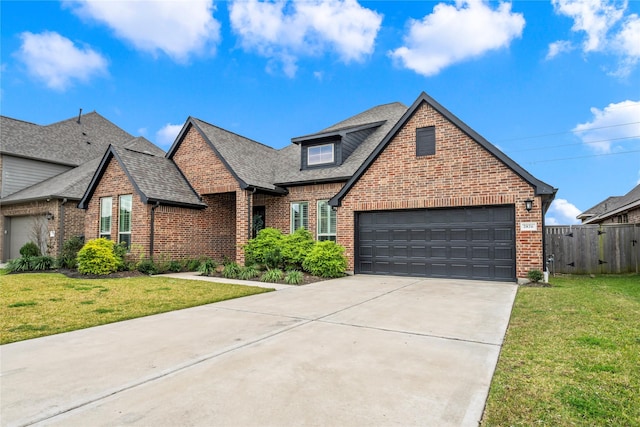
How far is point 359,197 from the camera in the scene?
42.6ft

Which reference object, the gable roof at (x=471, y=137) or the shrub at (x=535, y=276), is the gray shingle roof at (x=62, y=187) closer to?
the gable roof at (x=471, y=137)

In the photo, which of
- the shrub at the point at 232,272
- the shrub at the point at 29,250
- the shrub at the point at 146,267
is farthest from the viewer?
the shrub at the point at 29,250

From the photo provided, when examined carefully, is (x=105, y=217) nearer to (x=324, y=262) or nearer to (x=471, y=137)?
(x=324, y=262)

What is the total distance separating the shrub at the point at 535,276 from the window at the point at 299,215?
843 cm

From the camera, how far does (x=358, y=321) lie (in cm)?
574

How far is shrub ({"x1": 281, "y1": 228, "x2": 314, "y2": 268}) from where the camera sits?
12523 mm

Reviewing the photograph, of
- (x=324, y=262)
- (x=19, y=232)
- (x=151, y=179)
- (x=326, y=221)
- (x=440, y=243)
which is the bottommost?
(x=324, y=262)

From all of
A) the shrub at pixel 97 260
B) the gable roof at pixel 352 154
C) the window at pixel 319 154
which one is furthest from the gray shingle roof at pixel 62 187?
the window at pixel 319 154

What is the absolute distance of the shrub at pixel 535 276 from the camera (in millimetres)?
10023

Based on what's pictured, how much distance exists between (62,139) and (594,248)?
100 feet

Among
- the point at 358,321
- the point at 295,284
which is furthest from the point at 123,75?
the point at 358,321

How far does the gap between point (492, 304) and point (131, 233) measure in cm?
1323

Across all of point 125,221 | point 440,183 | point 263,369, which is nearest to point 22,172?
point 125,221

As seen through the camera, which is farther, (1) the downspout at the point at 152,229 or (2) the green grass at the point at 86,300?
(1) the downspout at the point at 152,229
